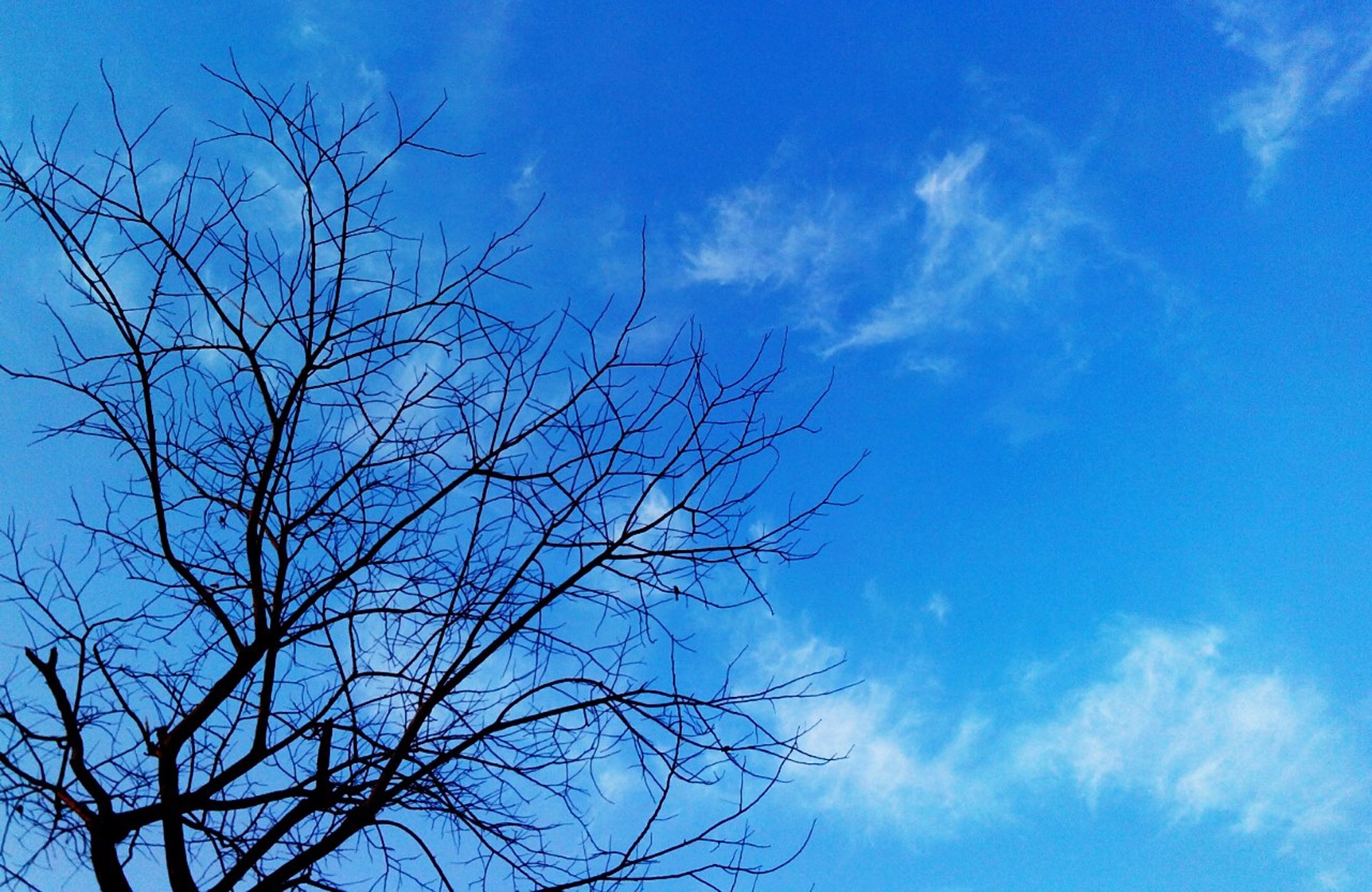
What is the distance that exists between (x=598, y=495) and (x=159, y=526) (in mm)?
1643

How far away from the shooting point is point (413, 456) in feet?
12.5

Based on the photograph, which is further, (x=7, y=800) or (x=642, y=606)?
(x=642, y=606)

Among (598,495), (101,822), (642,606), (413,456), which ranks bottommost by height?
(101,822)

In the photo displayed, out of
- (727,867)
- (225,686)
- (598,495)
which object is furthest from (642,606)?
(225,686)

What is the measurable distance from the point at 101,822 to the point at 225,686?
0.56 meters

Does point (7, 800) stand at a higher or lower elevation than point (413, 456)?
lower

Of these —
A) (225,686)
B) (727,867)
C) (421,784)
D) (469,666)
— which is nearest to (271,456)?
(225,686)

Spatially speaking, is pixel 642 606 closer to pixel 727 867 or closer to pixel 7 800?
pixel 727 867

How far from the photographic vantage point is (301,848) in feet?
11.8

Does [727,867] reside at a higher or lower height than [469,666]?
lower

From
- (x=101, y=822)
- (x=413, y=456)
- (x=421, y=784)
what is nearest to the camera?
(x=101, y=822)

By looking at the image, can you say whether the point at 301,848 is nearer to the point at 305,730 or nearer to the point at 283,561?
the point at 305,730

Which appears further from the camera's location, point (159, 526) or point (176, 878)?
point (159, 526)

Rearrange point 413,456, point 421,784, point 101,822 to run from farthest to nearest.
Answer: point 413,456 → point 421,784 → point 101,822
